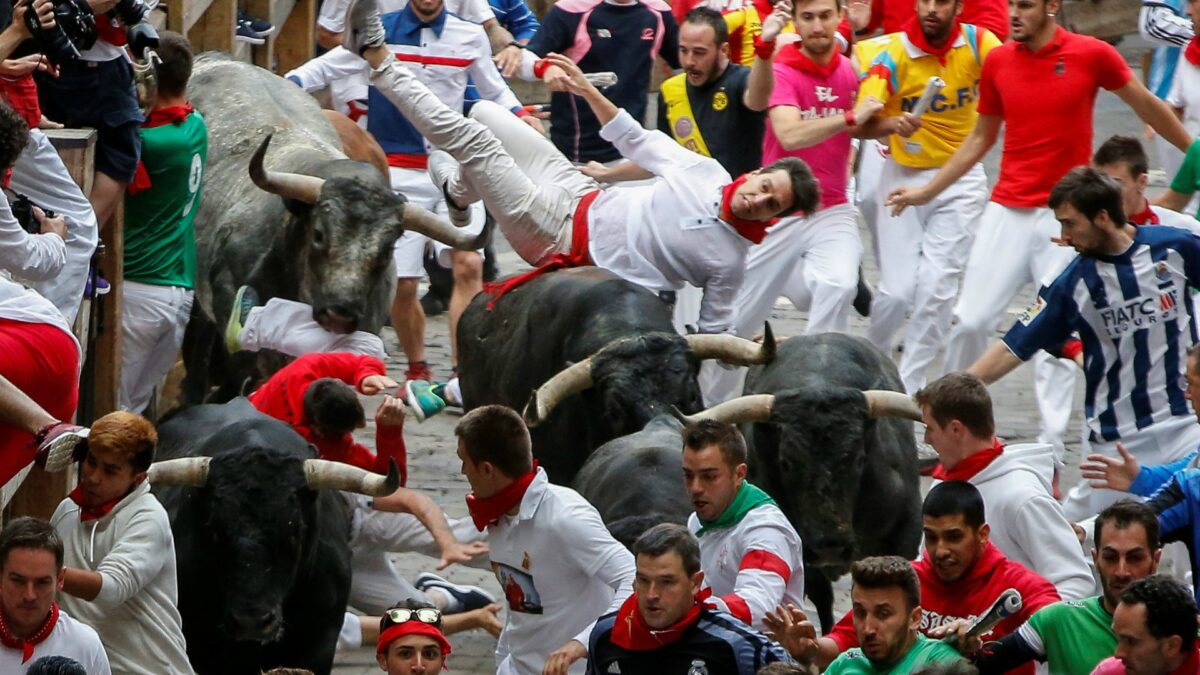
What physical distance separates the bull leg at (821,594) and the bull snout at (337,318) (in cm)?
272

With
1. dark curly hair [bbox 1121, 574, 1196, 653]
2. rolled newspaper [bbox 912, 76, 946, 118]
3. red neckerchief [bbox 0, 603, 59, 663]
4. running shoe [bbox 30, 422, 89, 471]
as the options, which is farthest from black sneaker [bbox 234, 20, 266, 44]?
dark curly hair [bbox 1121, 574, 1196, 653]

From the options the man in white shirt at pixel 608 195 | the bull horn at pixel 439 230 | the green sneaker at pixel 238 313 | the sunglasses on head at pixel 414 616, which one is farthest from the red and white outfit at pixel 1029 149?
the sunglasses on head at pixel 414 616

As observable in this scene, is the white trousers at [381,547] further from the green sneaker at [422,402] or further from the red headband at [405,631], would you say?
the red headband at [405,631]

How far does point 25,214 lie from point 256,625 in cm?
175

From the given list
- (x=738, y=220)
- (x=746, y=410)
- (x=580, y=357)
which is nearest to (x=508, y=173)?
(x=580, y=357)

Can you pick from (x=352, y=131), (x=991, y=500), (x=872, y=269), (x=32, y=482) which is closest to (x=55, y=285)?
(x=32, y=482)

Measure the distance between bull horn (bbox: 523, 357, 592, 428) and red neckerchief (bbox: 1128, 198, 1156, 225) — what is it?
2.46 metres

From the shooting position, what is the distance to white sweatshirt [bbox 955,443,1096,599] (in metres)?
7.46

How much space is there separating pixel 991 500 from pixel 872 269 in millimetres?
10515

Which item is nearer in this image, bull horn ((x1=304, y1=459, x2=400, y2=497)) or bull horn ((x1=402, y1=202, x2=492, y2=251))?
bull horn ((x1=304, y1=459, x2=400, y2=497))

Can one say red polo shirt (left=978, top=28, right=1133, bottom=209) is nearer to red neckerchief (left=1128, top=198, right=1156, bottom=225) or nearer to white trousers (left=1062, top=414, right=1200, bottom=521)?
red neckerchief (left=1128, top=198, right=1156, bottom=225)

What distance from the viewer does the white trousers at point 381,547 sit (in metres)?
9.91

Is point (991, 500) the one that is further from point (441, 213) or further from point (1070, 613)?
point (441, 213)

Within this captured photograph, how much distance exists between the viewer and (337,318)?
11250 millimetres
